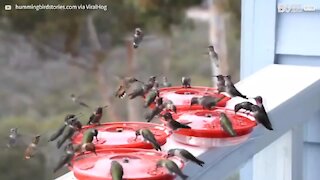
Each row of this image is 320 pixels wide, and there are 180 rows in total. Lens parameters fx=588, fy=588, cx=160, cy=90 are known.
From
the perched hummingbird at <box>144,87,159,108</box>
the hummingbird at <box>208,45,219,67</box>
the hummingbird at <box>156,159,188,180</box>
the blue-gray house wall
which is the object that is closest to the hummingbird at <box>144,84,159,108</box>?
the perched hummingbird at <box>144,87,159,108</box>

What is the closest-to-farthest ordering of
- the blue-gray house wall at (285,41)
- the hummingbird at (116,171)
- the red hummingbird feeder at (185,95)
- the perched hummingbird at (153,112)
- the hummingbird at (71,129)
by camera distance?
1. the hummingbird at (116,171)
2. the hummingbird at (71,129)
3. the perched hummingbird at (153,112)
4. the red hummingbird feeder at (185,95)
5. the blue-gray house wall at (285,41)

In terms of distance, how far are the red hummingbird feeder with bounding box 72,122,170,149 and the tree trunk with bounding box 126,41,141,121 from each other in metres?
0.23

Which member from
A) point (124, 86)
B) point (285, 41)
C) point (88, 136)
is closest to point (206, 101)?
point (124, 86)

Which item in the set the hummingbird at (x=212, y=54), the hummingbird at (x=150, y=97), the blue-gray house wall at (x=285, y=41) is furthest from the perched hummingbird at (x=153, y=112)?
the blue-gray house wall at (x=285, y=41)

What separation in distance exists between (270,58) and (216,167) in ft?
2.26

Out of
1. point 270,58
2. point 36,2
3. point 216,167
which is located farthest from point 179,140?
point 270,58

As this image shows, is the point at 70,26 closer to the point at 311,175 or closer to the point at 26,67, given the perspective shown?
the point at 26,67

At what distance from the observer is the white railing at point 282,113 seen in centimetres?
110

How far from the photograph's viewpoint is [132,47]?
4.24 feet

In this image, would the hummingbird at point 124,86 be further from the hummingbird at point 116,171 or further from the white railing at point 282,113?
the hummingbird at point 116,171

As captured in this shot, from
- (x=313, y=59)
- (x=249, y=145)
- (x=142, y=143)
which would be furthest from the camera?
(x=313, y=59)

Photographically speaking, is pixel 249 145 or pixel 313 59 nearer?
pixel 249 145

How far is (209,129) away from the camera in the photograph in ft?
2.88

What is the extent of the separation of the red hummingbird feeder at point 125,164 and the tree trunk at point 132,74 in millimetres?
368
